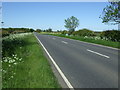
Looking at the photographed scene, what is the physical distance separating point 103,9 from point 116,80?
20958 millimetres

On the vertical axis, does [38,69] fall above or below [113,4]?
below

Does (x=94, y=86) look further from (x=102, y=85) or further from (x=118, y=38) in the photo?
(x=118, y=38)

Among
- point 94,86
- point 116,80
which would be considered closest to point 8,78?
point 94,86

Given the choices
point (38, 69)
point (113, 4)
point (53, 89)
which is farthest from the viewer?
point (113, 4)

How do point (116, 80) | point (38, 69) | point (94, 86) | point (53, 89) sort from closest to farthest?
point (53, 89) → point (94, 86) → point (116, 80) → point (38, 69)

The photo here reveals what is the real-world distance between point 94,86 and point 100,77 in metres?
1.04

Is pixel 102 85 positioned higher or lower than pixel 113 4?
lower

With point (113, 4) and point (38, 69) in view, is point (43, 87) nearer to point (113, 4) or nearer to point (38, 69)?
point (38, 69)

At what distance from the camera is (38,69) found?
7320 millimetres

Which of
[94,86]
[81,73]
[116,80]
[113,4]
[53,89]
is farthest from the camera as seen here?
[113,4]

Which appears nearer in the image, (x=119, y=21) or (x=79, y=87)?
(x=79, y=87)

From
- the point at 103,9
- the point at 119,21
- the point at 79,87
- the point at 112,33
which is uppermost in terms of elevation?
the point at 103,9

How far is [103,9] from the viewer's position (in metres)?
25.1

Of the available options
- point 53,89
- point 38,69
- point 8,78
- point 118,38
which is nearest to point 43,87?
point 53,89
